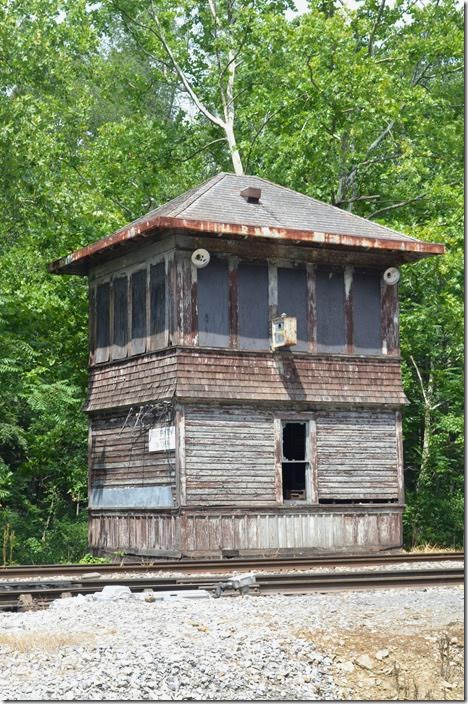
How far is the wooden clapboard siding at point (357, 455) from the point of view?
22.6 metres

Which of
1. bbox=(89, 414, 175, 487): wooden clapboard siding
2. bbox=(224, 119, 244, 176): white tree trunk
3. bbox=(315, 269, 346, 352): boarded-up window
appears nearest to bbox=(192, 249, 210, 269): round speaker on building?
bbox=(315, 269, 346, 352): boarded-up window

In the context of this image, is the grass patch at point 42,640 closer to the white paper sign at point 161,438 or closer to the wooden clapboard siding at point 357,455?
the white paper sign at point 161,438

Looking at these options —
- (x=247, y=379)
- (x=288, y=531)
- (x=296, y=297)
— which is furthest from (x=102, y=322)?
(x=288, y=531)

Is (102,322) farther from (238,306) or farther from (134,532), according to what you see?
(134,532)

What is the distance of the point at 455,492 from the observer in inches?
1238

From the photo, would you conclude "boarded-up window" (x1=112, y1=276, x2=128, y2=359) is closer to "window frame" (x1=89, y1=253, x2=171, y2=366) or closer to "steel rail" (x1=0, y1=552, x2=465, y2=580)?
"window frame" (x1=89, y1=253, x2=171, y2=366)

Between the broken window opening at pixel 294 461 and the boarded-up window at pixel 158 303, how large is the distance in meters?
2.85

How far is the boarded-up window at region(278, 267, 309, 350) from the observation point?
22688 mm

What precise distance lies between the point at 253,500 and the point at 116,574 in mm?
4520

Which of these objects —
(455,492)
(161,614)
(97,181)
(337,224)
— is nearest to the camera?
(161,614)

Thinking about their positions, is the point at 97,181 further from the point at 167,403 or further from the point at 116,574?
the point at 116,574

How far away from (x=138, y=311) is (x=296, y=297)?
118 inches

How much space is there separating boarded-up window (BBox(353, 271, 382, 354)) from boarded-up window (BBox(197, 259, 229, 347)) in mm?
2932

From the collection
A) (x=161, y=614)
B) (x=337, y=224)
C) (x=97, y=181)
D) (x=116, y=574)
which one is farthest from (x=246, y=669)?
(x=97, y=181)
